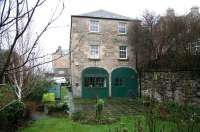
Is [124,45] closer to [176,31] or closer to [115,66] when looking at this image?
[115,66]

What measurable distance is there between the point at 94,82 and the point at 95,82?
11 cm

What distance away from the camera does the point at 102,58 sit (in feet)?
Result: 84.3

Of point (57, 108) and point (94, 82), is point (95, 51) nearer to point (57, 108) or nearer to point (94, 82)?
point (94, 82)

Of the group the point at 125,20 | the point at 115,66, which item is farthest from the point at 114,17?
the point at 115,66

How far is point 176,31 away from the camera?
2180cm

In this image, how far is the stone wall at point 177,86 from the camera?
16.2 m

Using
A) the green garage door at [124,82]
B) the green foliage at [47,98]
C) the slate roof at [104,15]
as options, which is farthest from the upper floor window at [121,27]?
the green foliage at [47,98]

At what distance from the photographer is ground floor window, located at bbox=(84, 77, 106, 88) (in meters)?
25.4

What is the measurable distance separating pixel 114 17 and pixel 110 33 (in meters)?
1.92

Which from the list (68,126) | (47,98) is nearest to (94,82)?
(47,98)

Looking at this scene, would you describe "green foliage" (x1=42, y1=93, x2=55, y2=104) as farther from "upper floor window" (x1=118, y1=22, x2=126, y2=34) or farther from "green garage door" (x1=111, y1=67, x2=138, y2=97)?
"upper floor window" (x1=118, y1=22, x2=126, y2=34)

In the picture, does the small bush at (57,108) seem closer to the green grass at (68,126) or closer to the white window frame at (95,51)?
the green grass at (68,126)

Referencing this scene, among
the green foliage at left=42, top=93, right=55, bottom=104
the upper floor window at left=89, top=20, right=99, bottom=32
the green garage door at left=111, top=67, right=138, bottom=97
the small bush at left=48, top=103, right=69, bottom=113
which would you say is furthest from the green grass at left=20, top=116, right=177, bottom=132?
the upper floor window at left=89, top=20, right=99, bottom=32

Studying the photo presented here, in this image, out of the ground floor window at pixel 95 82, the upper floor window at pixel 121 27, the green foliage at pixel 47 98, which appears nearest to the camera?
the green foliage at pixel 47 98
